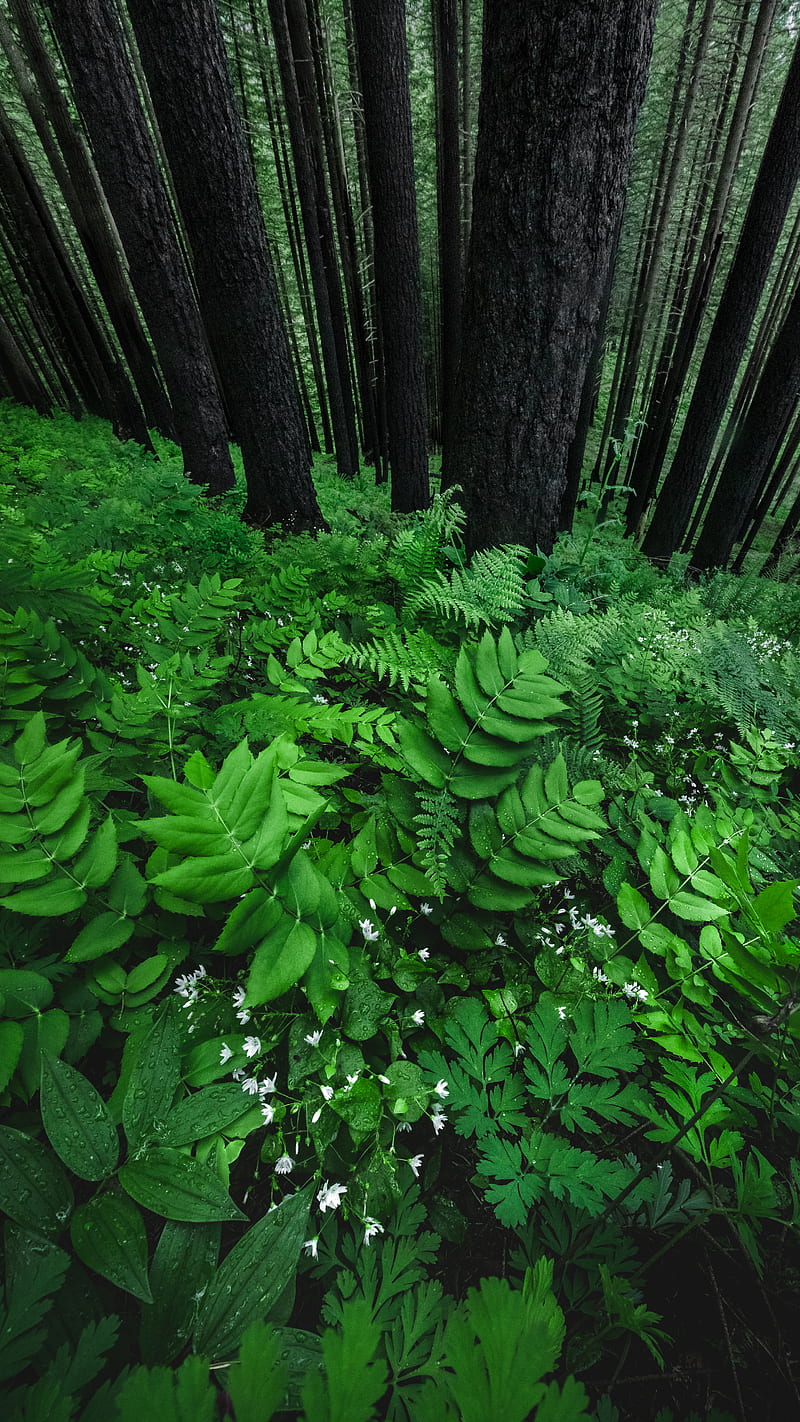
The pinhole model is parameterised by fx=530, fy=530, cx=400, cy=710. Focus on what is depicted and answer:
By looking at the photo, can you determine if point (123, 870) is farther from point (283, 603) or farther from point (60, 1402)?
point (283, 603)

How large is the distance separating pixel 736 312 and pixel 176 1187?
9818mm

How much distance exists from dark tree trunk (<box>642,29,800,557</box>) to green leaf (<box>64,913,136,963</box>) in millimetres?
8977

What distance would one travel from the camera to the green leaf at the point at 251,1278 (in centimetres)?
79

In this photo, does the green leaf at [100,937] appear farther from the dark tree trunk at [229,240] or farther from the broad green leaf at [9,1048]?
the dark tree trunk at [229,240]

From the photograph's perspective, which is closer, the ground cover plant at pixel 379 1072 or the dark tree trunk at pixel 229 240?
the ground cover plant at pixel 379 1072

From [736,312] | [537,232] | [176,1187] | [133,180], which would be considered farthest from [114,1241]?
[736,312]

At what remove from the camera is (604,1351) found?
3.20ft

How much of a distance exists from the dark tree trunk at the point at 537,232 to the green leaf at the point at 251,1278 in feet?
10.6

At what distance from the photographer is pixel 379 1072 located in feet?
3.86

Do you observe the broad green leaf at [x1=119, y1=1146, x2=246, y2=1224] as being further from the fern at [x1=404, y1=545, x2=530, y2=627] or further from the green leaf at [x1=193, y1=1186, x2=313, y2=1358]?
the fern at [x1=404, y1=545, x2=530, y2=627]

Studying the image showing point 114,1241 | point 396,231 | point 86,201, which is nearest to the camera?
point 114,1241

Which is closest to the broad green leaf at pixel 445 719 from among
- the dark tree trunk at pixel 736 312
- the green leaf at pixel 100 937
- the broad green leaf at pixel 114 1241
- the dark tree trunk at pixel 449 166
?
the green leaf at pixel 100 937

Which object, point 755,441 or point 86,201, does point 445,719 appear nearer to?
point 755,441

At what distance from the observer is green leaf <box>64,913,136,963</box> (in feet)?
3.60
